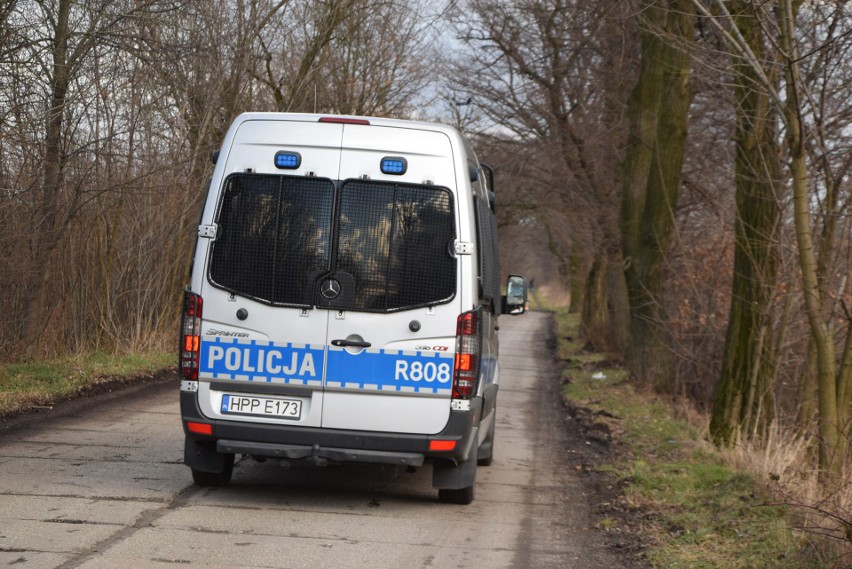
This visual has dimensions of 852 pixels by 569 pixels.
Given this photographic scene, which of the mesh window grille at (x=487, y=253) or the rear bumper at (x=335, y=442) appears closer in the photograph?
the rear bumper at (x=335, y=442)

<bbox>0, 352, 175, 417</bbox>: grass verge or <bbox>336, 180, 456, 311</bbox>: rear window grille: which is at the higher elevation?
<bbox>336, 180, 456, 311</bbox>: rear window grille

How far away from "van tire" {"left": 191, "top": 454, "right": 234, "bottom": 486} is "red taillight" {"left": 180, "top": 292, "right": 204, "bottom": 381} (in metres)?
0.83

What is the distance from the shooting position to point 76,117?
1425 centimetres

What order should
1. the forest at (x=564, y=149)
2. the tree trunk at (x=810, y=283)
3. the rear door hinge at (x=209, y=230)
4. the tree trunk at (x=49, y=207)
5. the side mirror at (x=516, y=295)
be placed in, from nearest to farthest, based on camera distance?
the rear door hinge at (x=209, y=230)
the tree trunk at (x=810, y=283)
the side mirror at (x=516, y=295)
the forest at (x=564, y=149)
the tree trunk at (x=49, y=207)

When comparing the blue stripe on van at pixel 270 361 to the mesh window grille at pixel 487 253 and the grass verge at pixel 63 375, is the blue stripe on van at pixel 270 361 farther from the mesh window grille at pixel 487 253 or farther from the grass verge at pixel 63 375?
the grass verge at pixel 63 375

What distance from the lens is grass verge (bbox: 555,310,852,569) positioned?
6.37 meters

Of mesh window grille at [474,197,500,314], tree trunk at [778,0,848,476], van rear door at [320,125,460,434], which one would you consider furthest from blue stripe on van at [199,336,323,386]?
tree trunk at [778,0,848,476]

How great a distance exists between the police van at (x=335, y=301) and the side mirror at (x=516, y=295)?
1.76m

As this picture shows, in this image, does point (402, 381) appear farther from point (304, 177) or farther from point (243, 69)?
point (243, 69)

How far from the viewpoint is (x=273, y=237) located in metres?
6.98

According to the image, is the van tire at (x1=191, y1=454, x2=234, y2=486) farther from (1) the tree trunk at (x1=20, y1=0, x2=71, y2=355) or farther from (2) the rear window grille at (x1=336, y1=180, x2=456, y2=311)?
(1) the tree trunk at (x1=20, y1=0, x2=71, y2=355)

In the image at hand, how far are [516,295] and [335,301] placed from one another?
2277 millimetres

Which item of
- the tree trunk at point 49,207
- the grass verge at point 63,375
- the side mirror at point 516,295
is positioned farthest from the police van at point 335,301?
the tree trunk at point 49,207

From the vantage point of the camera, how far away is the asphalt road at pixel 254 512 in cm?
576
